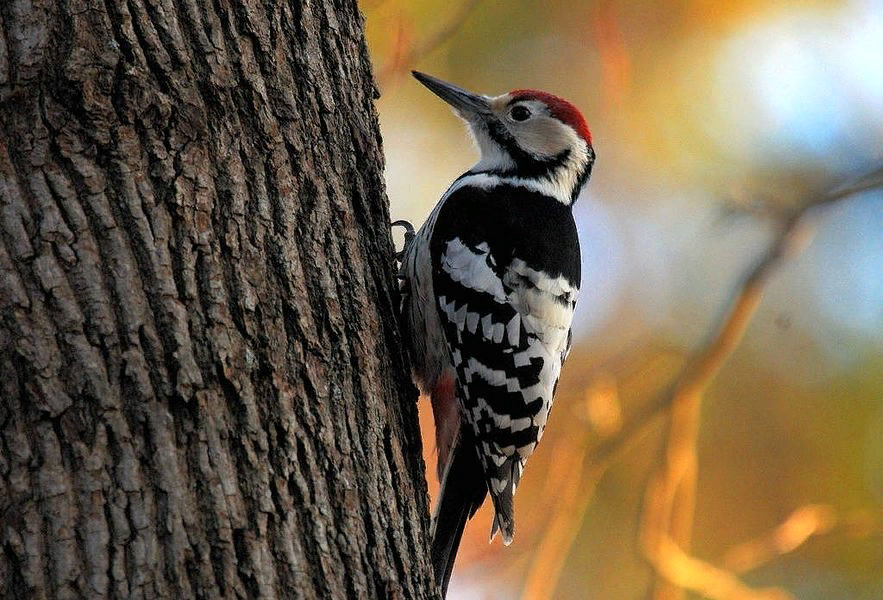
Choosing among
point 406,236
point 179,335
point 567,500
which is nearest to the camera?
point 179,335

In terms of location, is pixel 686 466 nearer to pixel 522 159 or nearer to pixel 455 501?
pixel 455 501

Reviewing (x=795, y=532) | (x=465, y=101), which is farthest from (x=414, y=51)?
(x=795, y=532)

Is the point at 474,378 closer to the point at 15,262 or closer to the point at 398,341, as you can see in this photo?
the point at 398,341

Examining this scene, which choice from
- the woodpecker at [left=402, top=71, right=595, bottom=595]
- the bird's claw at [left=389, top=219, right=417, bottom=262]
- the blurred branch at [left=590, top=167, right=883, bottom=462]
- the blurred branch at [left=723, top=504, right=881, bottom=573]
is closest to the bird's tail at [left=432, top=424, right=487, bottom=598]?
the woodpecker at [left=402, top=71, right=595, bottom=595]

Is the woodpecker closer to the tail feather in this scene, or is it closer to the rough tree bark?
the tail feather

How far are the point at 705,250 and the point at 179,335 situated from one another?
13.8 ft

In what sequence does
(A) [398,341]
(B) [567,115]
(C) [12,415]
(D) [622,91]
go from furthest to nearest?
(D) [622,91], (B) [567,115], (A) [398,341], (C) [12,415]

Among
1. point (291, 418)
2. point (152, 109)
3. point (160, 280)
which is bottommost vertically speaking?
point (291, 418)

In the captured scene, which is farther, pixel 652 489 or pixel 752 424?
pixel 752 424

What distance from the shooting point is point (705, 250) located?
18.1 feet

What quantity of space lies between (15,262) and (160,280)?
242mm

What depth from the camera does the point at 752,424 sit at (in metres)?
6.02

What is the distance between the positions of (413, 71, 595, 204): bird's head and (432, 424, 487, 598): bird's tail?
1.12m

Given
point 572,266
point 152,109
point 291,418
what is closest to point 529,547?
point 572,266
